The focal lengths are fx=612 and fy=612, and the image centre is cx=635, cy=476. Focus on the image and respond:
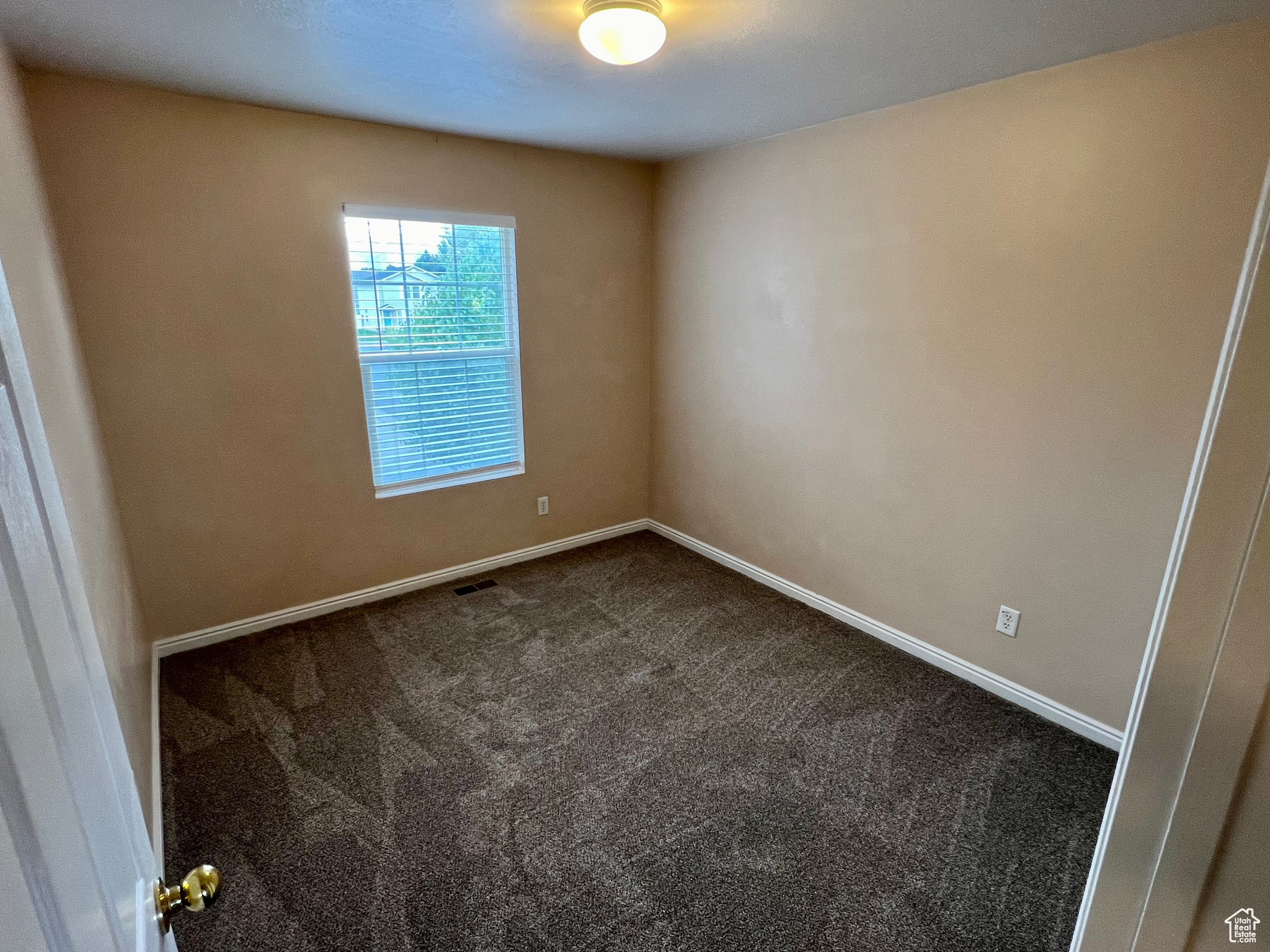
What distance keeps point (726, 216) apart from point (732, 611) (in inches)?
82.5

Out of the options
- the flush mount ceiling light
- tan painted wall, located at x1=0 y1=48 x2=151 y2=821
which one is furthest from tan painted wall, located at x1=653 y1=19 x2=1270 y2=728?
tan painted wall, located at x1=0 y1=48 x2=151 y2=821

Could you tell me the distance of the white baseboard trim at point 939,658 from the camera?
2.29 metres

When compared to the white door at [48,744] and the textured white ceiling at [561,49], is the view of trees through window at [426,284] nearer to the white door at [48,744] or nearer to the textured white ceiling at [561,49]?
the textured white ceiling at [561,49]

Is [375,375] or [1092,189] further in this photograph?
[375,375]

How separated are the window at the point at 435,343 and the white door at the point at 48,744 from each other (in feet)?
8.09

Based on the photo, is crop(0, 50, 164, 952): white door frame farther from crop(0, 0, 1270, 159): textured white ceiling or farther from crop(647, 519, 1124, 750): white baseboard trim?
crop(647, 519, 1124, 750): white baseboard trim

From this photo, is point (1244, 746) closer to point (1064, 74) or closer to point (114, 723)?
point (114, 723)

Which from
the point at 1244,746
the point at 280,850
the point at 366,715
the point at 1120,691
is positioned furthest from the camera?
the point at 366,715

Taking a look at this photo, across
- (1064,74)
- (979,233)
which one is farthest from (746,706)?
(1064,74)

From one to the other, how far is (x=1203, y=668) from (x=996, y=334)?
2.08m

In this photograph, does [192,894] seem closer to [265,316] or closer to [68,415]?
[68,415]

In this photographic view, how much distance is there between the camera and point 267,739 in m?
2.24

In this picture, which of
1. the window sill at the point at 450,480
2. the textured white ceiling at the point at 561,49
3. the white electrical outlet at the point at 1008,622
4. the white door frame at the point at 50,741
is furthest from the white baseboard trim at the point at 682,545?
the textured white ceiling at the point at 561,49

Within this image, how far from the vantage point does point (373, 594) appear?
3.28 meters
